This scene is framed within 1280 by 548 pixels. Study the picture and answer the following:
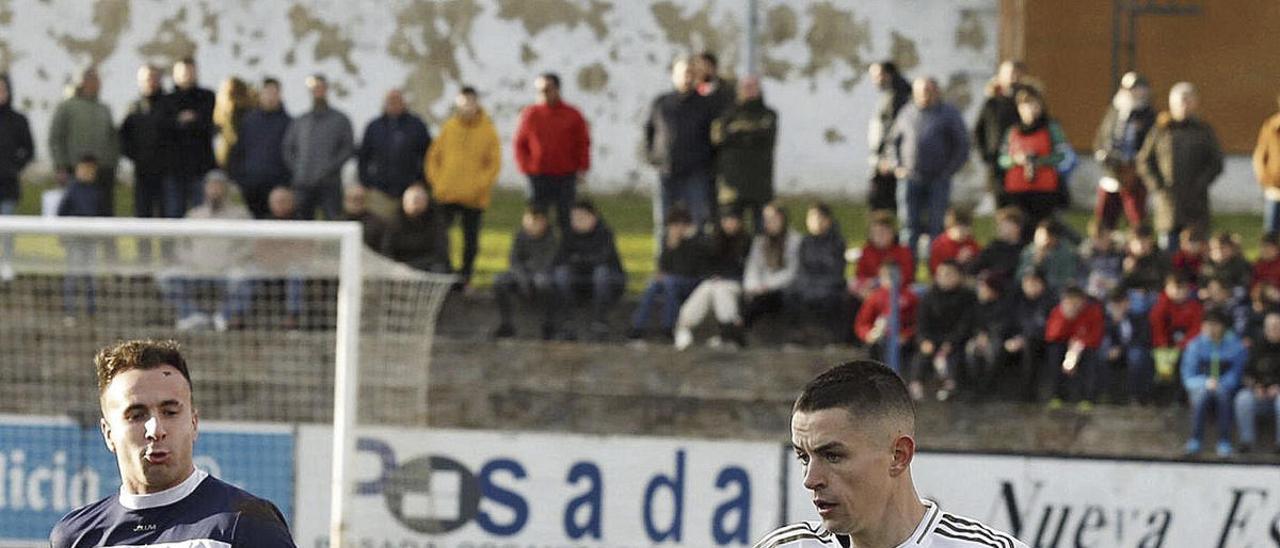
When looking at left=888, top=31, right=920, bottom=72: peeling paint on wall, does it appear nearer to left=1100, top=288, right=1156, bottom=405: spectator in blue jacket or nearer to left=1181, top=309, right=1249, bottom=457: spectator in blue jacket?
left=1100, top=288, right=1156, bottom=405: spectator in blue jacket

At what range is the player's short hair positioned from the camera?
4.81m

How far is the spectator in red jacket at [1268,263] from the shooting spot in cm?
1320

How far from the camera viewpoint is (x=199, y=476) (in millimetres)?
4828

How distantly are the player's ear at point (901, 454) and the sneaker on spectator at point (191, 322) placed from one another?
8.10 meters

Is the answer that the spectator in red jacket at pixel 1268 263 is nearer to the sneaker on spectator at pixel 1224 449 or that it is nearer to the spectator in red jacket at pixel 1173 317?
the spectator in red jacket at pixel 1173 317

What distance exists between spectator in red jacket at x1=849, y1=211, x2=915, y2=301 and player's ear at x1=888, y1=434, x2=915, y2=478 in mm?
9489

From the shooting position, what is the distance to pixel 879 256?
45.0ft

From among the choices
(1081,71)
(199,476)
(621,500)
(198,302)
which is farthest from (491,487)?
(1081,71)

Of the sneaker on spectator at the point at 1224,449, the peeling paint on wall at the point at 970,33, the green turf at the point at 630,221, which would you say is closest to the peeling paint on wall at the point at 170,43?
the green turf at the point at 630,221

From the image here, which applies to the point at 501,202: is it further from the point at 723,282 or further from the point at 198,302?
the point at 198,302

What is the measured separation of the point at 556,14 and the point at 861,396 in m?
15.9

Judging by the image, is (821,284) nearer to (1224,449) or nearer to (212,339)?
(1224,449)

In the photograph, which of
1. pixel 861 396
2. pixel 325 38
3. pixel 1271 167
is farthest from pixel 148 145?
pixel 861 396

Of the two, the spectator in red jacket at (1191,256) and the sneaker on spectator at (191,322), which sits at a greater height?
the spectator in red jacket at (1191,256)
